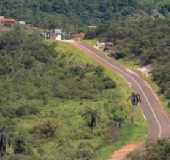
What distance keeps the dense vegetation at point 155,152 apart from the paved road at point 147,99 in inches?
210

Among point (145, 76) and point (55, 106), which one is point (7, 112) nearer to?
point (55, 106)

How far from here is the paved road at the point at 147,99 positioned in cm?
5353

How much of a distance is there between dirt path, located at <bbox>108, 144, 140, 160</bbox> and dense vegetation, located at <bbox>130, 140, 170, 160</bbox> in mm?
1900

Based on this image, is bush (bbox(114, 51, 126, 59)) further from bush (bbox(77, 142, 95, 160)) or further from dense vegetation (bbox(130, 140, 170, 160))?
dense vegetation (bbox(130, 140, 170, 160))

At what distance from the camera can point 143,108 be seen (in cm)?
6038

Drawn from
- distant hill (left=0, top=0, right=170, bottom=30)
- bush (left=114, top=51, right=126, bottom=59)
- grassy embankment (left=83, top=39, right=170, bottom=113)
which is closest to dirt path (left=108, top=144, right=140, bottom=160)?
grassy embankment (left=83, top=39, right=170, bottom=113)

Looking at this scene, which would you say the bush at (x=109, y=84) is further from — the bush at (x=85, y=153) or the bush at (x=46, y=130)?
the bush at (x=85, y=153)

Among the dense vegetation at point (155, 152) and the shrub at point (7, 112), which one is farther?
the shrub at point (7, 112)

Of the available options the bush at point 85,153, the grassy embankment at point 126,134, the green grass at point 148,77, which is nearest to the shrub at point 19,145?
the bush at point 85,153

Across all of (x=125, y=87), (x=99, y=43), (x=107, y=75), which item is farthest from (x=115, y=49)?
(x=125, y=87)

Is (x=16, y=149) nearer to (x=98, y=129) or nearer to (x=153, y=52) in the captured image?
(x=98, y=129)

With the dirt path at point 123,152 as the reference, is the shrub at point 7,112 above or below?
below

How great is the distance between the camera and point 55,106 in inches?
2461

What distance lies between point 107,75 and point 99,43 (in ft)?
61.5
